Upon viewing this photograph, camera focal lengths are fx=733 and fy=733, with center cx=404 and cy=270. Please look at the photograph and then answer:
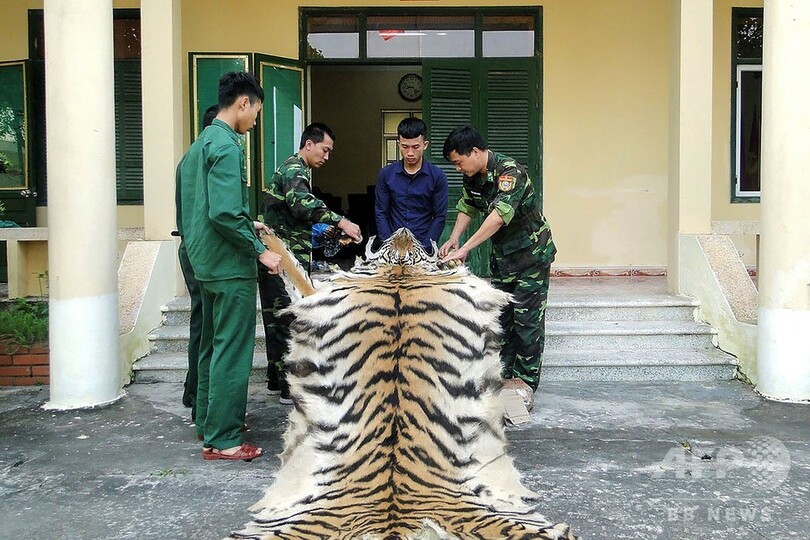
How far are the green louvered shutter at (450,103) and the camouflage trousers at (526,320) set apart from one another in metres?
2.86

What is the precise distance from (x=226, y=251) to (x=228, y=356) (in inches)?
21.2

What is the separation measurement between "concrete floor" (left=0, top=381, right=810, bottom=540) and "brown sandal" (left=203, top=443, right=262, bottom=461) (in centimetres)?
5

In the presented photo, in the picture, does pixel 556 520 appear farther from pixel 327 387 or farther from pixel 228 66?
pixel 228 66

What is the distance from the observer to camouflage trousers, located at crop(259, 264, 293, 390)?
189 inches

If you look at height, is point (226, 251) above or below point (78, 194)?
below

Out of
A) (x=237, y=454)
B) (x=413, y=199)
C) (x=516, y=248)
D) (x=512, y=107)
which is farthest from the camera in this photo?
(x=512, y=107)

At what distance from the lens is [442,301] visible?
9.54 ft

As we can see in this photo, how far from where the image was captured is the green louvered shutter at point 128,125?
25.3 feet

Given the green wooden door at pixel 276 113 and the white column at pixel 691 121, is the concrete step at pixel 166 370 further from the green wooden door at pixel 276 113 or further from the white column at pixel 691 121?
the white column at pixel 691 121

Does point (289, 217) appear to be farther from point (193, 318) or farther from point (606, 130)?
point (606, 130)

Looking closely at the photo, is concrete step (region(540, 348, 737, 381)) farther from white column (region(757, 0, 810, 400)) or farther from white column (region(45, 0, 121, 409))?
white column (region(45, 0, 121, 409))

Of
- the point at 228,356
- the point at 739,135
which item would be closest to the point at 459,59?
the point at 739,135

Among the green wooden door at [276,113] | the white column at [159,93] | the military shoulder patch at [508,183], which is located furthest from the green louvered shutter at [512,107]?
the military shoulder patch at [508,183]

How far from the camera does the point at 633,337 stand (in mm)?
5906
